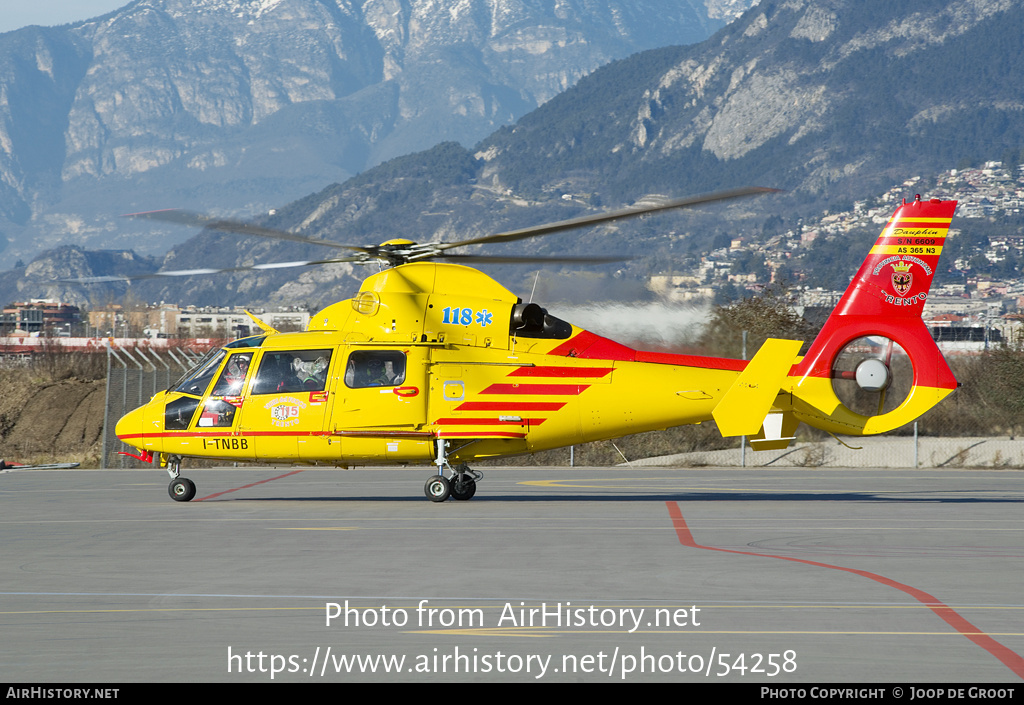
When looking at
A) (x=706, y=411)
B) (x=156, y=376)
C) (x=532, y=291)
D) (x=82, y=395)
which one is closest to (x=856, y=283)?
(x=706, y=411)

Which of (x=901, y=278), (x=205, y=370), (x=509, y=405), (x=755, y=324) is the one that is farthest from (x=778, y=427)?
(x=755, y=324)

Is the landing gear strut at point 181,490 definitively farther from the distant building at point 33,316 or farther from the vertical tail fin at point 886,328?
the distant building at point 33,316

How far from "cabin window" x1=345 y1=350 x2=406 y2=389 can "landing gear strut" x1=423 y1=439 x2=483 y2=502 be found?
1269 mm

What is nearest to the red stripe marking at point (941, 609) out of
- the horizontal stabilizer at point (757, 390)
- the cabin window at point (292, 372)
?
the horizontal stabilizer at point (757, 390)

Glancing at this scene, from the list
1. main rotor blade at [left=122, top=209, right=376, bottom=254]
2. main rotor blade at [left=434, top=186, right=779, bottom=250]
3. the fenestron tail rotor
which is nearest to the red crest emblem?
main rotor blade at [left=434, top=186, right=779, bottom=250]

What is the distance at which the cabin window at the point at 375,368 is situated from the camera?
Result: 17.7 metres

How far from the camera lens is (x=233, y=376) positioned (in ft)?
59.7

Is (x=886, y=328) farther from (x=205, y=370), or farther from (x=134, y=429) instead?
(x=134, y=429)

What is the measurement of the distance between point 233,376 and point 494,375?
4.32 meters

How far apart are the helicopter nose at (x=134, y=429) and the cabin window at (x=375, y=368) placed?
3579 millimetres

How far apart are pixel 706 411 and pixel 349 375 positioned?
567 cm
